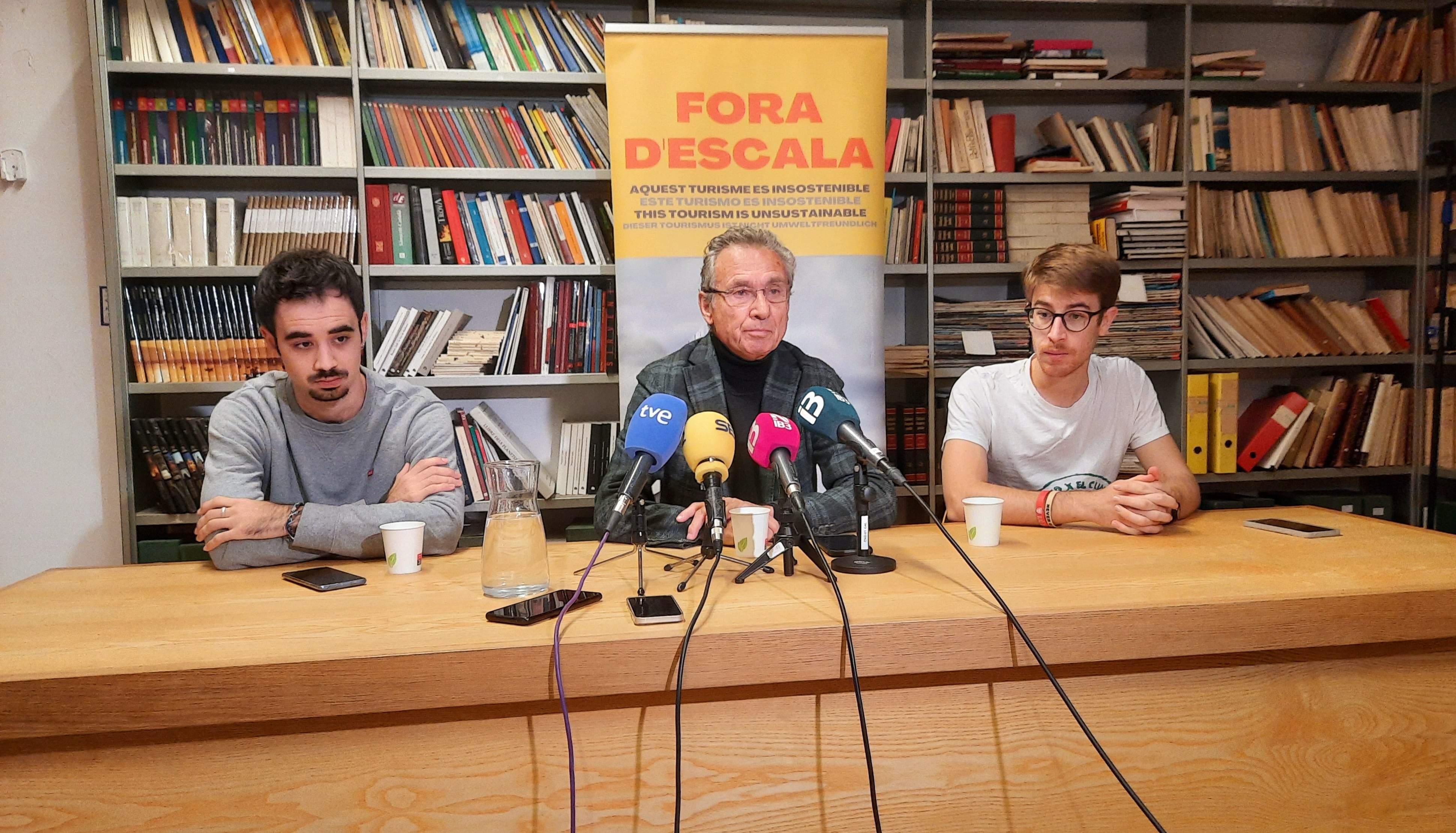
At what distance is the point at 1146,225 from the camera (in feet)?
10.6

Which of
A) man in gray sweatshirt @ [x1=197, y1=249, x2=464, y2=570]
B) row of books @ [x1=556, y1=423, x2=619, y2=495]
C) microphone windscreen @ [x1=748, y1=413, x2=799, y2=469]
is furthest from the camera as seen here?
row of books @ [x1=556, y1=423, x2=619, y2=495]

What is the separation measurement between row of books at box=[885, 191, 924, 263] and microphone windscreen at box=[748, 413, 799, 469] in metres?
2.18

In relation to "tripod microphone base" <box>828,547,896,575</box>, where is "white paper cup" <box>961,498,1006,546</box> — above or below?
above

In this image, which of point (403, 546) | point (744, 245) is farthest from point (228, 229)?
point (403, 546)

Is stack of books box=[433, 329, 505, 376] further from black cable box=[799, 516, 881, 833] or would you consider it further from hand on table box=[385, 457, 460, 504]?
black cable box=[799, 516, 881, 833]

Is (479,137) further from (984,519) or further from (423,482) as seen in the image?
(984,519)

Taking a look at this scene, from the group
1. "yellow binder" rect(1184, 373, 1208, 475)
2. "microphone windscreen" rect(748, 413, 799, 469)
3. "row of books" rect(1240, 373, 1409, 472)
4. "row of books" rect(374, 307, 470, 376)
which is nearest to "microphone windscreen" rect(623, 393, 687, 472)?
"microphone windscreen" rect(748, 413, 799, 469)

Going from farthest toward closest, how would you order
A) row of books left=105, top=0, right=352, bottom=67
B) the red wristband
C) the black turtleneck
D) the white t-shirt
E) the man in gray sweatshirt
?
row of books left=105, top=0, right=352, bottom=67 < the black turtleneck < the white t-shirt < the red wristband < the man in gray sweatshirt

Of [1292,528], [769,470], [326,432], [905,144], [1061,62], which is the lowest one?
[1292,528]

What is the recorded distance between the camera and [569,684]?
40.1 inches

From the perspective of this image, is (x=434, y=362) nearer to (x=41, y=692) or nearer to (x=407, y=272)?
(x=407, y=272)

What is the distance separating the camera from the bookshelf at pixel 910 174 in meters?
2.81

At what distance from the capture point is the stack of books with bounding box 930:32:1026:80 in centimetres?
315

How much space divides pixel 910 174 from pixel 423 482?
A: 2.22m
